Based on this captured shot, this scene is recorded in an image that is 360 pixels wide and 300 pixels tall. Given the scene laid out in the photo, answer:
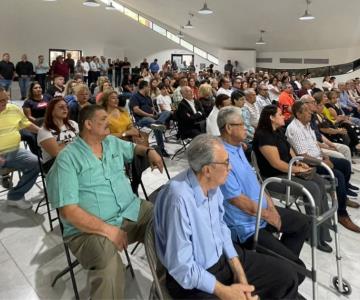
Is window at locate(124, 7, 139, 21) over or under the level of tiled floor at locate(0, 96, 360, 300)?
over

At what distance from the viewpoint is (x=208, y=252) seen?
1.28 meters

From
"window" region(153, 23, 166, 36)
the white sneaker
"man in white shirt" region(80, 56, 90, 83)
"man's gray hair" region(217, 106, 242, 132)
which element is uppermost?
"window" region(153, 23, 166, 36)

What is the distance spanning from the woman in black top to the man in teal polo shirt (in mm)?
909

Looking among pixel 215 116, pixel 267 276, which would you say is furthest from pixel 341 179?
pixel 267 276

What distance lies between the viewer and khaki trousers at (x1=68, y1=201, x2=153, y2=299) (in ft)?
4.58

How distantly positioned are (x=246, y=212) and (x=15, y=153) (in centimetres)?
204

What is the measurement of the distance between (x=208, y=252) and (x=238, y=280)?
0.61ft

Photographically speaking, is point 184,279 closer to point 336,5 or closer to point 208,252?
point 208,252

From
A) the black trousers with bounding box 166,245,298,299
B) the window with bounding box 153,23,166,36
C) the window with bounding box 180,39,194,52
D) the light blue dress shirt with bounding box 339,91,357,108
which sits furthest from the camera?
the window with bounding box 180,39,194,52

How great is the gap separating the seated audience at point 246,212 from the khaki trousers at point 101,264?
24.7 inches

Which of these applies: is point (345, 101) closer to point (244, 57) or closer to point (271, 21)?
point (271, 21)

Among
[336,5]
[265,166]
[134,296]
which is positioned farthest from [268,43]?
[134,296]

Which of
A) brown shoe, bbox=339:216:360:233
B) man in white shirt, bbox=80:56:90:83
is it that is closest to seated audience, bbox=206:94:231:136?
brown shoe, bbox=339:216:360:233

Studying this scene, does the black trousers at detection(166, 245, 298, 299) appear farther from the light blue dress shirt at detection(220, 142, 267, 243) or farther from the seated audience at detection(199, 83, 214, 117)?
the seated audience at detection(199, 83, 214, 117)
